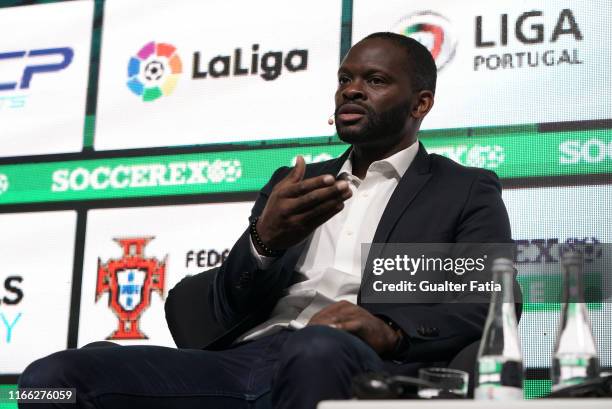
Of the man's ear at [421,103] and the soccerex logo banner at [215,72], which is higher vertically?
the soccerex logo banner at [215,72]

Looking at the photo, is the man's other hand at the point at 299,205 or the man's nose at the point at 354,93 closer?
the man's other hand at the point at 299,205

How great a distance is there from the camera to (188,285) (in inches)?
95.5

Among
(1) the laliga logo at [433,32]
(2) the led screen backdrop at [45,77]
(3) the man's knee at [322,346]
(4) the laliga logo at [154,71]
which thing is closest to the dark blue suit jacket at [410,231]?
(3) the man's knee at [322,346]

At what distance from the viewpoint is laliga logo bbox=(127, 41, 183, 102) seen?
3510 mm

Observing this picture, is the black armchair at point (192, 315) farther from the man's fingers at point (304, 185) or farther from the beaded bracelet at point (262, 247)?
the man's fingers at point (304, 185)

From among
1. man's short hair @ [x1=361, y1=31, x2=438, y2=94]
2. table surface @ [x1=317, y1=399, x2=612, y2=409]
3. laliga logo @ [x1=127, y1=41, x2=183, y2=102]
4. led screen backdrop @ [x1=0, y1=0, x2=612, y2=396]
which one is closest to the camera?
table surface @ [x1=317, y1=399, x2=612, y2=409]

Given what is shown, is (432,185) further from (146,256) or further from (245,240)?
(146,256)

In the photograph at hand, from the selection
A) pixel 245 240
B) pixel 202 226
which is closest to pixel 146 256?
pixel 202 226

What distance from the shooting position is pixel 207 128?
341cm

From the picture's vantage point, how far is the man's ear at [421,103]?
260 cm

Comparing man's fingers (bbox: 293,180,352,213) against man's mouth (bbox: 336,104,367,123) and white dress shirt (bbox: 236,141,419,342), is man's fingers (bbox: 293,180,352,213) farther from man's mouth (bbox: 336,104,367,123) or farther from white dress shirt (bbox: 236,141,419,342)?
man's mouth (bbox: 336,104,367,123)

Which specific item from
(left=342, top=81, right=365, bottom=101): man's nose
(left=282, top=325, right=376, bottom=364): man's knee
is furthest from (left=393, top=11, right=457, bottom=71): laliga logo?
(left=282, top=325, right=376, bottom=364): man's knee

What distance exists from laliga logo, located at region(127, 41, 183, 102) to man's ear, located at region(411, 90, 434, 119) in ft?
3.79

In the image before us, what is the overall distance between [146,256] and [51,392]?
4.51ft
